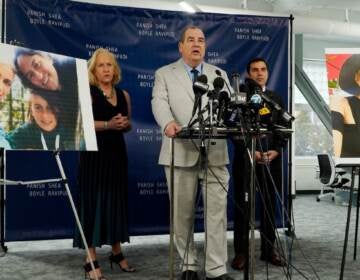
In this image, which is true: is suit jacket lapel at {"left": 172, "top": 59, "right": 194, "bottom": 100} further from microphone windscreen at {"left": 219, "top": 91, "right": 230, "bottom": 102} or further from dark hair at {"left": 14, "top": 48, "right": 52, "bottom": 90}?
dark hair at {"left": 14, "top": 48, "right": 52, "bottom": 90}

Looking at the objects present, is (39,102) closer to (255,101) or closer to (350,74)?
(255,101)

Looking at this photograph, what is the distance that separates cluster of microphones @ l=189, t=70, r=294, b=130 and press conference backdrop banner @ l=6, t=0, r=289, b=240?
186 centimetres

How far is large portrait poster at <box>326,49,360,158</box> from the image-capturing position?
7.82 feet

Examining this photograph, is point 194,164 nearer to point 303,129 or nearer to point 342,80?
point 342,80

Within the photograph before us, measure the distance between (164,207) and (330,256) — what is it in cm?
146

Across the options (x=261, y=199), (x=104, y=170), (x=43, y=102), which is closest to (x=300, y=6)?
(x=261, y=199)

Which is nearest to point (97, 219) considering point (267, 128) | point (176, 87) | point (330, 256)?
point (176, 87)

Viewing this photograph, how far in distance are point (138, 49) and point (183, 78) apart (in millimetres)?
1323

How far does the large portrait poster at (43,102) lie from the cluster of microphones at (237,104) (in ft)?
2.45

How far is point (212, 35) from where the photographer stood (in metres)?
4.11

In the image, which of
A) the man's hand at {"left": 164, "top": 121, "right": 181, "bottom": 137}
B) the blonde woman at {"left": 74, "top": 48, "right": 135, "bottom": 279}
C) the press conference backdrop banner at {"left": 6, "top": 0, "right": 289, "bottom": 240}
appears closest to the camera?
the man's hand at {"left": 164, "top": 121, "right": 181, "bottom": 137}

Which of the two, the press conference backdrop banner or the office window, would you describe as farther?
the office window

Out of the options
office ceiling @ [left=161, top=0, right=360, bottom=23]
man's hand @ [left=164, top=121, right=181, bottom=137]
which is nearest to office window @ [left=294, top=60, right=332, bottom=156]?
office ceiling @ [left=161, top=0, right=360, bottom=23]

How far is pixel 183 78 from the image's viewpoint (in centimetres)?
274
